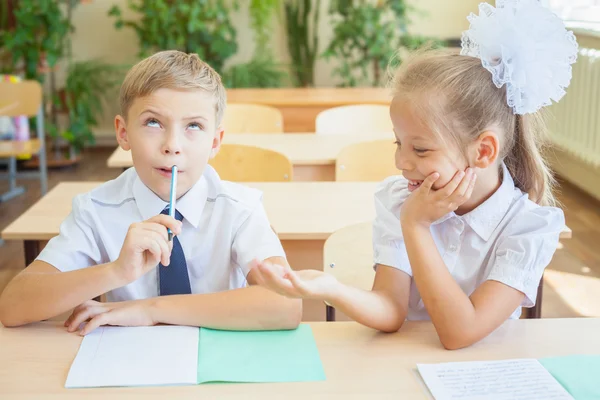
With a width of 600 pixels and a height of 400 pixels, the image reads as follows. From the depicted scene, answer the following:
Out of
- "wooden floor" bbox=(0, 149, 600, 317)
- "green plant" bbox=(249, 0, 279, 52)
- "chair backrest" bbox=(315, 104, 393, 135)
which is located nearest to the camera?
"wooden floor" bbox=(0, 149, 600, 317)

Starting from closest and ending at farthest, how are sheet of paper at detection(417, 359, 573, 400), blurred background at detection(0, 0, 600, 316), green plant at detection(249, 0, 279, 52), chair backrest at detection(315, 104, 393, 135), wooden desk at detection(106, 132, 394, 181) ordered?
sheet of paper at detection(417, 359, 573, 400), wooden desk at detection(106, 132, 394, 181), chair backrest at detection(315, 104, 393, 135), blurred background at detection(0, 0, 600, 316), green plant at detection(249, 0, 279, 52)

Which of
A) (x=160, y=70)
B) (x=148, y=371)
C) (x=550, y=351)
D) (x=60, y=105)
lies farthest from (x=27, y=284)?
(x=60, y=105)

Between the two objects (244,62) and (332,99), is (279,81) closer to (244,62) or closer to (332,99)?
(244,62)

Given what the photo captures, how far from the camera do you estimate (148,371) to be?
3.52 ft

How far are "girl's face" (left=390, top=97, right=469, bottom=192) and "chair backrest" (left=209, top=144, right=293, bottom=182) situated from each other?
1.27 m

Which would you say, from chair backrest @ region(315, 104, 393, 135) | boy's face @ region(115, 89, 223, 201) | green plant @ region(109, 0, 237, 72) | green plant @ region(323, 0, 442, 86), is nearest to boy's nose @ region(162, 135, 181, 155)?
boy's face @ region(115, 89, 223, 201)

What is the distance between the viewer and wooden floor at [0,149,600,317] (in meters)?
3.13

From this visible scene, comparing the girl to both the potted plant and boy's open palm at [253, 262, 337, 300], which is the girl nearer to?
boy's open palm at [253, 262, 337, 300]

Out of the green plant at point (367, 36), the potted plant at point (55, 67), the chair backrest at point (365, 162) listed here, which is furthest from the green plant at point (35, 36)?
the chair backrest at point (365, 162)

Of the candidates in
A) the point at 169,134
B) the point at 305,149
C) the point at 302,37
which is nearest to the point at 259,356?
the point at 169,134

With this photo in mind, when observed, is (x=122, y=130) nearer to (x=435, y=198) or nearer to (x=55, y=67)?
(x=435, y=198)

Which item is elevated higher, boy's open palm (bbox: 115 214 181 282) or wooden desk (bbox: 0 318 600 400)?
boy's open palm (bbox: 115 214 181 282)

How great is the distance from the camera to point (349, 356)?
3.75 ft

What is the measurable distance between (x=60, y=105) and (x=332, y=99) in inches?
91.7
